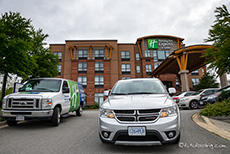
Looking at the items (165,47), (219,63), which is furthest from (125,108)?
(165,47)

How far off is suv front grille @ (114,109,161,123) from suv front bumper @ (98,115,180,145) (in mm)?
103

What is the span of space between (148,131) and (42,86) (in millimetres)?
5591

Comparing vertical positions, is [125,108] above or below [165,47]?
below

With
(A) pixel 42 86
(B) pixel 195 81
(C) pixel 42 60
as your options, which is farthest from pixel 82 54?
(A) pixel 42 86

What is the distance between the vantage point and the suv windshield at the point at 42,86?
656cm

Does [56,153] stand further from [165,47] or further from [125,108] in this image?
[165,47]

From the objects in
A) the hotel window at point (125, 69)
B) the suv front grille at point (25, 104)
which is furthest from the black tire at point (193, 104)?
the hotel window at point (125, 69)

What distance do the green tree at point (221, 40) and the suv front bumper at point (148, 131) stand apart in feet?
18.6

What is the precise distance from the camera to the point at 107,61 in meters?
34.6

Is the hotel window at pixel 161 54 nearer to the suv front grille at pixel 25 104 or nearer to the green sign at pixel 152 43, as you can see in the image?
the green sign at pixel 152 43

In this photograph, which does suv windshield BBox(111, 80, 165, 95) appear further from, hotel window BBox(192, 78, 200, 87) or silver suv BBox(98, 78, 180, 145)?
hotel window BBox(192, 78, 200, 87)

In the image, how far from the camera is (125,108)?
10.1 feet

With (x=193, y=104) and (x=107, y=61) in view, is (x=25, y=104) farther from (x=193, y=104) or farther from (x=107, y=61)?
(x=107, y=61)

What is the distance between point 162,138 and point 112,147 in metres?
1.21
